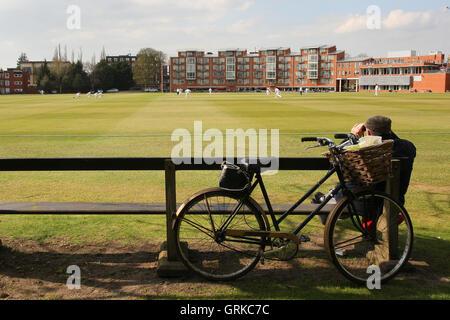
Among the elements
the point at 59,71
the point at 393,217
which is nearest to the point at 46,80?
the point at 59,71

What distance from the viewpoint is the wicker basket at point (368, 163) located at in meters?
3.92

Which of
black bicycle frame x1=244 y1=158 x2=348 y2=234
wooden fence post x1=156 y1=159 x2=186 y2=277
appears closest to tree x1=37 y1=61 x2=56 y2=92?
wooden fence post x1=156 y1=159 x2=186 y2=277

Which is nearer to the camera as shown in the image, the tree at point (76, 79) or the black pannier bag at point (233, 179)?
the black pannier bag at point (233, 179)

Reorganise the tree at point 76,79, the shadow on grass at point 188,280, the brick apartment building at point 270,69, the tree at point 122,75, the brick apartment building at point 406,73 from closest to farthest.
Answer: the shadow on grass at point 188,280 → the brick apartment building at point 406,73 → the tree at point 76,79 → the tree at point 122,75 → the brick apartment building at point 270,69

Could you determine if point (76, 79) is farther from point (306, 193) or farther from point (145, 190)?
point (306, 193)

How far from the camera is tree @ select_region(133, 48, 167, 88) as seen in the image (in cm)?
16650

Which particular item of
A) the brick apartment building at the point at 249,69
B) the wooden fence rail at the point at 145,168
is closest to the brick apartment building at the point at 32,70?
the brick apartment building at the point at 249,69

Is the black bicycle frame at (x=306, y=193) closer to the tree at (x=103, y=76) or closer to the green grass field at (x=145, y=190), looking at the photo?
the green grass field at (x=145, y=190)

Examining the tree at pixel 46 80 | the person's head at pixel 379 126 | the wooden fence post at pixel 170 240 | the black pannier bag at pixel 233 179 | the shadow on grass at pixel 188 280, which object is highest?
the tree at pixel 46 80

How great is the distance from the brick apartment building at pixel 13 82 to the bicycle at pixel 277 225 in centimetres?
16924

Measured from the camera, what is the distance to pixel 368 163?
3.93 m

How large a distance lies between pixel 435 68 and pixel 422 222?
471ft

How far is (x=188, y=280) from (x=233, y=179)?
1.11 m

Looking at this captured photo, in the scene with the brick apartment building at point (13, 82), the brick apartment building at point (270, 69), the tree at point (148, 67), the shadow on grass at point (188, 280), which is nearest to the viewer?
the shadow on grass at point (188, 280)
